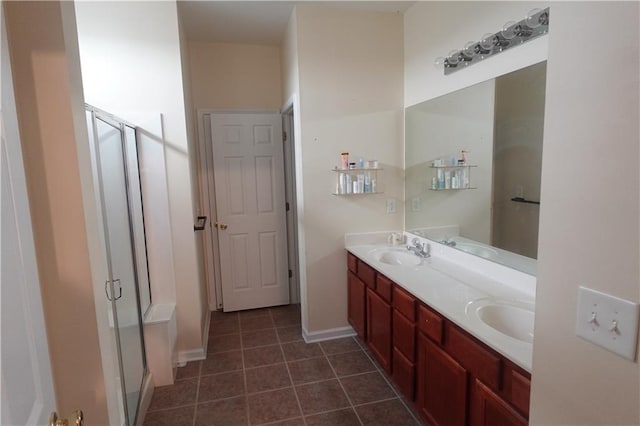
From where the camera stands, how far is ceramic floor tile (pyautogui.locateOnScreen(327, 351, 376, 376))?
2.53 m

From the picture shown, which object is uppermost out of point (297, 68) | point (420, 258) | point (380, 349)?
point (297, 68)

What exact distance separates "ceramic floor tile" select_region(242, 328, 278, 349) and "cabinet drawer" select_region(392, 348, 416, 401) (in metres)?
1.22

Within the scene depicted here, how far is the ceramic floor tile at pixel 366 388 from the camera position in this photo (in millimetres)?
2230

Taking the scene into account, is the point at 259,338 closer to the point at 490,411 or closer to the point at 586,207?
the point at 490,411

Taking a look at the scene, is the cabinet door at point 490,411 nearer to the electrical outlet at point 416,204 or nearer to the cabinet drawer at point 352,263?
the cabinet drawer at point 352,263

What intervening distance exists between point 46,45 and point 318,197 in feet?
6.93

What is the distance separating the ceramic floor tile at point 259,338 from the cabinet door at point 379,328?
3.06 ft

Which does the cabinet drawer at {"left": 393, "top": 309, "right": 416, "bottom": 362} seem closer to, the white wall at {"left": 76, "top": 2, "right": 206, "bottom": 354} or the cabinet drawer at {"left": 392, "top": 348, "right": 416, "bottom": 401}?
the cabinet drawer at {"left": 392, "top": 348, "right": 416, "bottom": 401}

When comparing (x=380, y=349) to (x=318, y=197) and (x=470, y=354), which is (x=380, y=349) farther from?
(x=318, y=197)

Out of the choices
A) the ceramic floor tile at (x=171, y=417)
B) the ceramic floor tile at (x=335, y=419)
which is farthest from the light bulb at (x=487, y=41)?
the ceramic floor tile at (x=171, y=417)

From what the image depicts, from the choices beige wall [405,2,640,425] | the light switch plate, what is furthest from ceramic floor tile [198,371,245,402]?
the light switch plate

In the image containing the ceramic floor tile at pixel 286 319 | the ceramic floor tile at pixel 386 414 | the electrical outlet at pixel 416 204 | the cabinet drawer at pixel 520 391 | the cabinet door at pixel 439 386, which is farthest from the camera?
the ceramic floor tile at pixel 286 319

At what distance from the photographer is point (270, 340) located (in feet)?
9.96

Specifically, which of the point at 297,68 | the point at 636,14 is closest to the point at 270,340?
the point at 297,68
